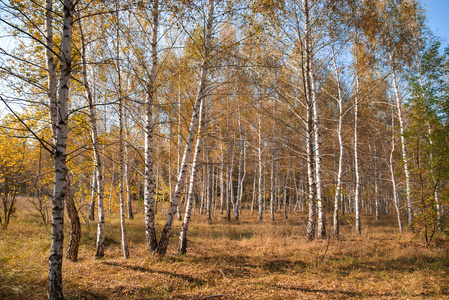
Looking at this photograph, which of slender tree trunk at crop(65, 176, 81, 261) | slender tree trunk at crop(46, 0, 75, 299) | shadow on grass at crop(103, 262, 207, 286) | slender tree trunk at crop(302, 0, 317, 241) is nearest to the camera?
slender tree trunk at crop(46, 0, 75, 299)

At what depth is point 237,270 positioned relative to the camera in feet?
18.7

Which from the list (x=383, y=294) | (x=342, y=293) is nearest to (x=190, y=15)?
(x=342, y=293)

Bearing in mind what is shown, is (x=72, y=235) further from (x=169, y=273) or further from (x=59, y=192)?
(x=59, y=192)

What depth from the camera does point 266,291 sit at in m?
4.50

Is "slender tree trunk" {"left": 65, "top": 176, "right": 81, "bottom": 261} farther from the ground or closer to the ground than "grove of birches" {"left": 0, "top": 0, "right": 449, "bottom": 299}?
closer to the ground

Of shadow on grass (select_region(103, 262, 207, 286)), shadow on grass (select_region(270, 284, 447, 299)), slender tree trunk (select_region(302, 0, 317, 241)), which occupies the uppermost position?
slender tree trunk (select_region(302, 0, 317, 241))

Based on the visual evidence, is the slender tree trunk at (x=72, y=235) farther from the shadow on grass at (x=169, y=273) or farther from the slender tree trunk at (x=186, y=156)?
the slender tree trunk at (x=186, y=156)

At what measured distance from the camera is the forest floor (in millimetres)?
4289

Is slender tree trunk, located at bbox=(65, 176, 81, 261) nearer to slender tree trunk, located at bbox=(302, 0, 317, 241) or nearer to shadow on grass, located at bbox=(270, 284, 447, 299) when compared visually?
shadow on grass, located at bbox=(270, 284, 447, 299)

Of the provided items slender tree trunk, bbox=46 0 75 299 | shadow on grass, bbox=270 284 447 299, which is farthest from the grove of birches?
shadow on grass, bbox=270 284 447 299

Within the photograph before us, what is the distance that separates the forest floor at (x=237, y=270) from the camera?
4.29 meters

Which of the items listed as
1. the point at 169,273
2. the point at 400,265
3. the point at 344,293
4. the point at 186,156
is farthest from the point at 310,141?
the point at 169,273

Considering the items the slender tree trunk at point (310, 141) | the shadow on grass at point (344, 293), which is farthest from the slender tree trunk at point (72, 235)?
the slender tree trunk at point (310, 141)

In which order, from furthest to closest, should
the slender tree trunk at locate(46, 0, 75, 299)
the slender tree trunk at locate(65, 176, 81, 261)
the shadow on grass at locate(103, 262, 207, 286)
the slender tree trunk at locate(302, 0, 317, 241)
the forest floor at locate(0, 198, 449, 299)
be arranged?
the slender tree trunk at locate(302, 0, 317, 241)
the slender tree trunk at locate(65, 176, 81, 261)
the shadow on grass at locate(103, 262, 207, 286)
the forest floor at locate(0, 198, 449, 299)
the slender tree trunk at locate(46, 0, 75, 299)
